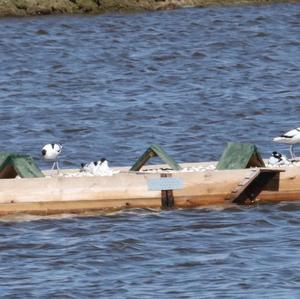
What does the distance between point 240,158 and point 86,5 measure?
28445 millimetres

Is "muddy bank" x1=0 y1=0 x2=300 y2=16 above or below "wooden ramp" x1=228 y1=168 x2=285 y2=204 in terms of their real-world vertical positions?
below

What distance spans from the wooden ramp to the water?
0.52 feet

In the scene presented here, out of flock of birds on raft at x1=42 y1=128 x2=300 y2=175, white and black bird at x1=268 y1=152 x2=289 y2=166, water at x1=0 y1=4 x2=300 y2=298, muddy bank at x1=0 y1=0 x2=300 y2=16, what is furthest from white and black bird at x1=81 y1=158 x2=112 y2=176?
muddy bank at x1=0 y1=0 x2=300 y2=16

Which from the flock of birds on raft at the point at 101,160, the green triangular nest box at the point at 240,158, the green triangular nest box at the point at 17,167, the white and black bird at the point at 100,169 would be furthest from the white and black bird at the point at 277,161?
the green triangular nest box at the point at 17,167

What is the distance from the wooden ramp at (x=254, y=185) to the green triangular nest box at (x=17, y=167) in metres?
2.06

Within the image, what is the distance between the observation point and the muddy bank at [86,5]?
43562 millimetres

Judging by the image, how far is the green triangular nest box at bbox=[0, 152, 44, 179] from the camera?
52.5 ft

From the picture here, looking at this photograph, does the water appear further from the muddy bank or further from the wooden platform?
the muddy bank

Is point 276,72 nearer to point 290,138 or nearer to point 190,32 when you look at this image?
point 190,32

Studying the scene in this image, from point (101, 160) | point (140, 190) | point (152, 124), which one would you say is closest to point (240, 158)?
point (140, 190)

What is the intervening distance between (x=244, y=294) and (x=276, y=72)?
19.3 meters

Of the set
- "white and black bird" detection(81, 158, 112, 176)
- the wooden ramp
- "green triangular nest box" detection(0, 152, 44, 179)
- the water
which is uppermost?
"green triangular nest box" detection(0, 152, 44, 179)

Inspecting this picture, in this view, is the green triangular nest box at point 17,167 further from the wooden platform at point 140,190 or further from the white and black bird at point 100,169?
the white and black bird at point 100,169

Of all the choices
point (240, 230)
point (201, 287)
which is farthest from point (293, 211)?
point (201, 287)
